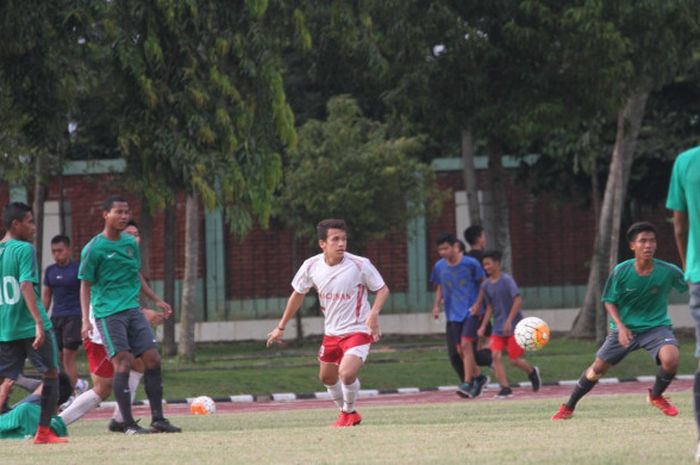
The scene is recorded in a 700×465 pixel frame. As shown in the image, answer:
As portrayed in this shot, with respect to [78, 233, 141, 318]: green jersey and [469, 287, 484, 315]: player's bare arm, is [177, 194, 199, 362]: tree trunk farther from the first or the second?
[78, 233, 141, 318]: green jersey

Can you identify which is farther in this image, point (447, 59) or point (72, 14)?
point (447, 59)

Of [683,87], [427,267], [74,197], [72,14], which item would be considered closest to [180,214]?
[74,197]

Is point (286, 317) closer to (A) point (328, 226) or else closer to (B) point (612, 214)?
(A) point (328, 226)

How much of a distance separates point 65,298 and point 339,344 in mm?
7042

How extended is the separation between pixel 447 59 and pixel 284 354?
748cm

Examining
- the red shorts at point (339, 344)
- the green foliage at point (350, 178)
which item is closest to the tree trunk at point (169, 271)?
the green foliage at point (350, 178)

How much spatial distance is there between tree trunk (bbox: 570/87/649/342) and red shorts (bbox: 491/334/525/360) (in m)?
9.06

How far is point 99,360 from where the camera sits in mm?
16422

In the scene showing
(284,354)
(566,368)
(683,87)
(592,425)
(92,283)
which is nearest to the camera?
(592,425)

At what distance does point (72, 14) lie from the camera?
20.6 m

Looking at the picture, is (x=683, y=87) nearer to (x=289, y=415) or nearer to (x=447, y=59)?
(x=447, y=59)

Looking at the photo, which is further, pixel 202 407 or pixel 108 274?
pixel 202 407

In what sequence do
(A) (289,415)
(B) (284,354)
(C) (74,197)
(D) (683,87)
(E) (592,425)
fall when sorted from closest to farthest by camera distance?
(E) (592,425) < (A) (289,415) < (B) (284,354) < (D) (683,87) < (C) (74,197)

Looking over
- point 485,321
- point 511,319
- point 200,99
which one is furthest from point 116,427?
point 511,319
